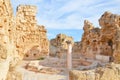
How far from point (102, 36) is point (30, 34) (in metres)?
8.67

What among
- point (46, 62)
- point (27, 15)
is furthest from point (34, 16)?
point (46, 62)

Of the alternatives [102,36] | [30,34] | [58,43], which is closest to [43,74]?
[30,34]

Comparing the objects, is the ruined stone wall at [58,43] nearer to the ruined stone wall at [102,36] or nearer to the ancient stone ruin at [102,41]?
the ancient stone ruin at [102,41]

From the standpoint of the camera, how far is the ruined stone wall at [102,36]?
2522 cm

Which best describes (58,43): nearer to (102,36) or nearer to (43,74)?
(102,36)

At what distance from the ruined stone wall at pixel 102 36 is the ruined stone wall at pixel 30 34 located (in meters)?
5.94

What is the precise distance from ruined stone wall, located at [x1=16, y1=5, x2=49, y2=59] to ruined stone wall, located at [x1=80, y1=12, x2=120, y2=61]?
594 cm

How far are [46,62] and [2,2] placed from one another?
16893 millimetres

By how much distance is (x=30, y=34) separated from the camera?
27.0m

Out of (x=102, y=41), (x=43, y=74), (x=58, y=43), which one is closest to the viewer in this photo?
(x=43, y=74)

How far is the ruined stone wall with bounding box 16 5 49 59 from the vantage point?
26.3 metres

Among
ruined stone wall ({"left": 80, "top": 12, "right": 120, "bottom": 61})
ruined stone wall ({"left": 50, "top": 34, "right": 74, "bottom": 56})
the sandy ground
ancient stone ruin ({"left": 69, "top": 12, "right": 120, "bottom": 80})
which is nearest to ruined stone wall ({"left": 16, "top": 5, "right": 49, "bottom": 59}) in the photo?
the sandy ground

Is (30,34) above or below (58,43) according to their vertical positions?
above

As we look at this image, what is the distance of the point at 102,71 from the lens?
4.15 m
